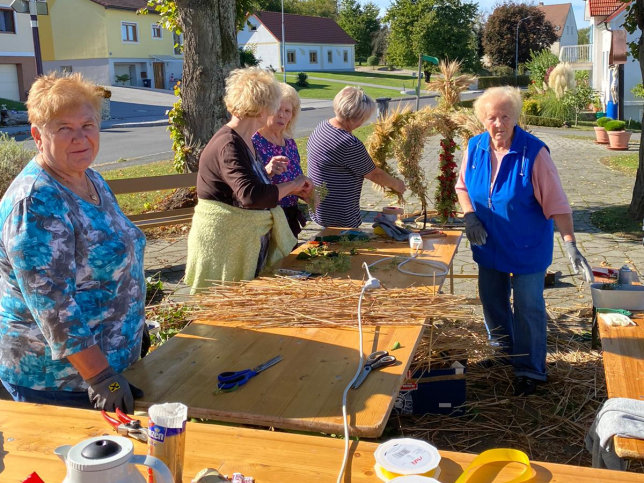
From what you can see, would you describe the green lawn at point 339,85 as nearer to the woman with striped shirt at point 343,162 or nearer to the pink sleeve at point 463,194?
the woman with striped shirt at point 343,162

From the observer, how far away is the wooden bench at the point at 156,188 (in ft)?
23.9

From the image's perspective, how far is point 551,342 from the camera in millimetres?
4977

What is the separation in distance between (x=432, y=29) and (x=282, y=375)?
180ft

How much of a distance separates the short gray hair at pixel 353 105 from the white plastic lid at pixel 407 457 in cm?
314

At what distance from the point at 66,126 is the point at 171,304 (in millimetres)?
1945

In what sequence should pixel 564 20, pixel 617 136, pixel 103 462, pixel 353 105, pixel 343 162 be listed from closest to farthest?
1. pixel 103 462
2. pixel 353 105
3. pixel 343 162
4. pixel 617 136
5. pixel 564 20

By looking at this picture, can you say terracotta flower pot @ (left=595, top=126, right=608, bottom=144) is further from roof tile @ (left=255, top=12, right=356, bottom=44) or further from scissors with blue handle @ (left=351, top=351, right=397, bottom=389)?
roof tile @ (left=255, top=12, right=356, bottom=44)

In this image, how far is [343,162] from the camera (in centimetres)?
467

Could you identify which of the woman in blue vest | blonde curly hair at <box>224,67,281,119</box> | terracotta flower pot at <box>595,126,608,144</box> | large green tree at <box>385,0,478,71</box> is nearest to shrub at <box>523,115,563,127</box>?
terracotta flower pot at <box>595,126,608,144</box>

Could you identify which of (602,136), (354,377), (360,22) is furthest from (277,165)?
(360,22)

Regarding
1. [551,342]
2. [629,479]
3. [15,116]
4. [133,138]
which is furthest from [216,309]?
[15,116]

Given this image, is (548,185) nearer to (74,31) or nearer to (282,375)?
(282,375)

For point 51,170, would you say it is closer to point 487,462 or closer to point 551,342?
point 487,462

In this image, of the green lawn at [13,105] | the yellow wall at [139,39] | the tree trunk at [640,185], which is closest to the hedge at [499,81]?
the yellow wall at [139,39]
